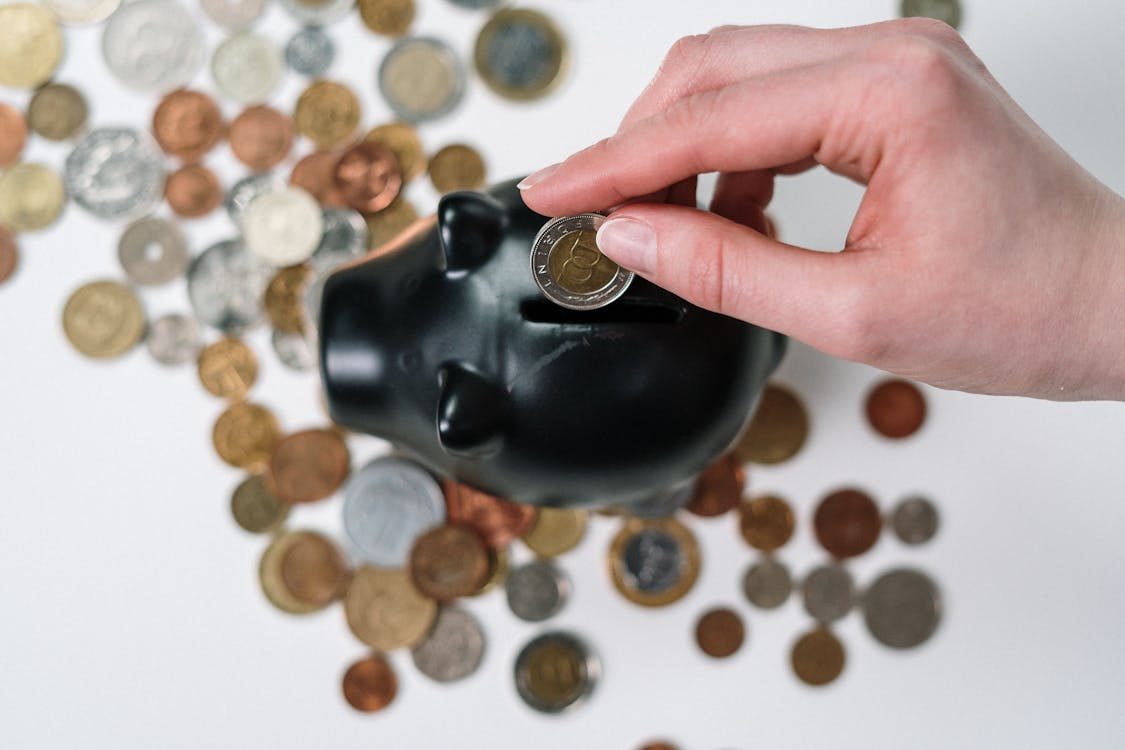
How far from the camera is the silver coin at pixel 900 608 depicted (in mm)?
858

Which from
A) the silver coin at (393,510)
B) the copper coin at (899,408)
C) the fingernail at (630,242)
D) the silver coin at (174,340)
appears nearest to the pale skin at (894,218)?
the fingernail at (630,242)

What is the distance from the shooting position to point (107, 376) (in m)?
0.93

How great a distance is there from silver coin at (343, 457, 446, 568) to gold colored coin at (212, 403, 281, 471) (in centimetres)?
10

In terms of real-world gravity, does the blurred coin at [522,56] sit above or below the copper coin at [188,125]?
above

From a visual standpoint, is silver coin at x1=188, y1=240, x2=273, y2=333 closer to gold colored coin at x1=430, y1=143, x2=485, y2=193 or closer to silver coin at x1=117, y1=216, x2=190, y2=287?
silver coin at x1=117, y1=216, x2=190, y2=287

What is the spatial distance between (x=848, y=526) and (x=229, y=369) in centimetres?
60

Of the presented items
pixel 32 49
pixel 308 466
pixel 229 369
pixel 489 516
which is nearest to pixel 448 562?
pixel 489 516

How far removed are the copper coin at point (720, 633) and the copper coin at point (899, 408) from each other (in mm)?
223

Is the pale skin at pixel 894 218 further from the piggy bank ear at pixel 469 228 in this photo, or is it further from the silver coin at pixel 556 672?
the silver coin at pixel 556 672

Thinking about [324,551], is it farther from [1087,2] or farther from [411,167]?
[1087,2]

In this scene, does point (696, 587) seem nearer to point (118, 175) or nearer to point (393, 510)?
point (393, 510)

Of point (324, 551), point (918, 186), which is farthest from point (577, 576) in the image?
point (918, 186)

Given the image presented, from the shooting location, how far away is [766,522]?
34.1 inches

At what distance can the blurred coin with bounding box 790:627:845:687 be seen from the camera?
857 mm
